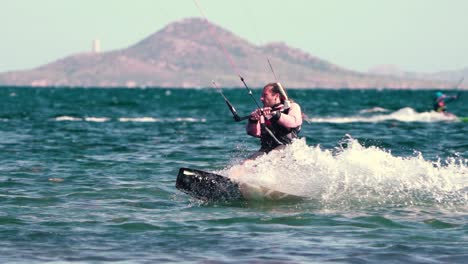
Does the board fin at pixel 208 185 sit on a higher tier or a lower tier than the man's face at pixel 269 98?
lower

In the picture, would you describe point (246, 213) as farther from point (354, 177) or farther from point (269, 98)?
point (354, 177)

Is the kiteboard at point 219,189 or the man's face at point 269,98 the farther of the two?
the kiteboard at point 219,189

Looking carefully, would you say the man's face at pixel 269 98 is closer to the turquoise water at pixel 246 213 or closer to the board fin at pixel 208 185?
the turquoise water at pixel 246 213

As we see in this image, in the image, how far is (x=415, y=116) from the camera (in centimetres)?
4741

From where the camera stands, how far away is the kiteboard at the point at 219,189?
12695 mm

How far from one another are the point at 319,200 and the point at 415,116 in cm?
3553

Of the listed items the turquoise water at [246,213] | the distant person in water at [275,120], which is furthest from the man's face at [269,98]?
the turquoise water at [246,213]

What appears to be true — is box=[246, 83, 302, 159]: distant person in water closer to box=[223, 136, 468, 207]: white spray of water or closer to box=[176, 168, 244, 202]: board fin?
box=[223, 136, 468, 207]: white spray of water

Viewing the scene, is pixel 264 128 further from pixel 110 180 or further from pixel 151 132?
pixel 151 132

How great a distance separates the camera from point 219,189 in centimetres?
1279

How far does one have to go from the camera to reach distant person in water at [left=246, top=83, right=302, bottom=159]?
1239 centimetres

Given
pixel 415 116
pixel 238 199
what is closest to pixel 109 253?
pixel 238 199

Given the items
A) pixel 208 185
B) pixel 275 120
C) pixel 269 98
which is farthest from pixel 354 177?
pixel 208 185

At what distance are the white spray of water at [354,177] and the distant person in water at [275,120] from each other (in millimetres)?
176
